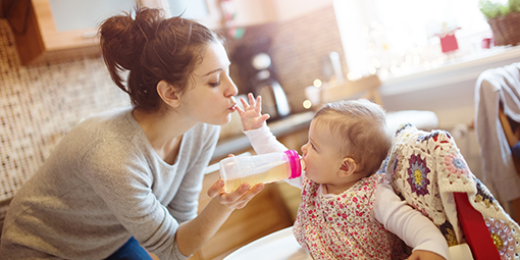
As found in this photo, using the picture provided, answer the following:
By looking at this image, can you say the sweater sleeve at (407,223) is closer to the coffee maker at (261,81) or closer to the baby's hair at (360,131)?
the baby's hair at (360,131)

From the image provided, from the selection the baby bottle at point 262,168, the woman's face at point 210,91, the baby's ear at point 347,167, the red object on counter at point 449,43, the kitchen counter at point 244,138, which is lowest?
the kitchen counter at point 244,138

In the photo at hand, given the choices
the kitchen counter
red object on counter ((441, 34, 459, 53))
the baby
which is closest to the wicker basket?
red object on counter ((441, 34, 459, 53))

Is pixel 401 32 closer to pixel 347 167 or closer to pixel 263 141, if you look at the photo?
pixel 263 141

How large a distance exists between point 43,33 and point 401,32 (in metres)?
2.21

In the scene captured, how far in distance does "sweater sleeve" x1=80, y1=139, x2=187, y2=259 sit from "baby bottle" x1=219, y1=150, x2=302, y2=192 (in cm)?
27

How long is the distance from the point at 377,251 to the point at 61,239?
0.90m

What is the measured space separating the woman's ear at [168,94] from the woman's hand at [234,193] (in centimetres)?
30

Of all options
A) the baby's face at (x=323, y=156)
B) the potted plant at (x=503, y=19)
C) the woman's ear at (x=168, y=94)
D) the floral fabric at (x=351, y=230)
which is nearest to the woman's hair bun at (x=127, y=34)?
the woman's ear at (x=168, y=94)

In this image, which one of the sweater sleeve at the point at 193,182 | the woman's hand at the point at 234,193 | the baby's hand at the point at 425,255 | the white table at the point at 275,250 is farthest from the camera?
the sweater sleeve at the point at 193,182

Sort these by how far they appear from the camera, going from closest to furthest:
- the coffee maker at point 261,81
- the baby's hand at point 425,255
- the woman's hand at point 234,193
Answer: the baby's hand at point 425,255 → the woman's hand at point 234,193 → the coffee maker at point 261,81

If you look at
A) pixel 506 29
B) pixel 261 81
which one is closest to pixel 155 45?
pixel 261 81

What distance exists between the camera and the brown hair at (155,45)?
999 millimetres

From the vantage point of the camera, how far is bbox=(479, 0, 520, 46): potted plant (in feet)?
6.04

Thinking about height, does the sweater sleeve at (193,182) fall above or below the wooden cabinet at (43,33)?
below
